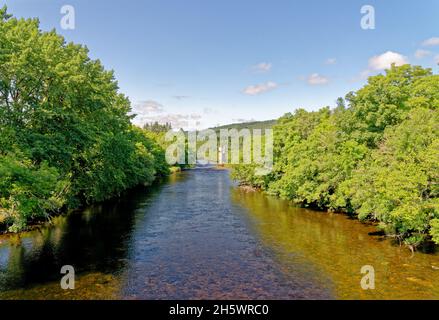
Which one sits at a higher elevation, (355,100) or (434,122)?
(355,100)

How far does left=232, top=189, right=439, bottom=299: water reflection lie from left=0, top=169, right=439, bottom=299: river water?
67 millimetres

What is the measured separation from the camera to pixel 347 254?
26375 millimetres

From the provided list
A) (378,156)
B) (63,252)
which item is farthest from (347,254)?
(63,252)

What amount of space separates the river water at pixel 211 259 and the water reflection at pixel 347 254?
0.07 m

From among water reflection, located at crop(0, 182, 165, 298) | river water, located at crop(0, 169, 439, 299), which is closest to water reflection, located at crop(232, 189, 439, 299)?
river water, located at crop(0, 169, 439, 299)

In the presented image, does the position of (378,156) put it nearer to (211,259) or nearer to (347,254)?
(347,254)

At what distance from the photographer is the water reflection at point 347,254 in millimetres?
20344

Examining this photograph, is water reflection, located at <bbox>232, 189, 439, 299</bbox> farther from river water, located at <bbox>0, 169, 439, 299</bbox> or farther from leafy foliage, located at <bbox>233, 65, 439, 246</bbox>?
leafy foliage, located at <bbox>233, 65, 439, 246</bbox>

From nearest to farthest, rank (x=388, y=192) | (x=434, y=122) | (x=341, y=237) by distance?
(x=388, y=192), (x=434, y=122), (x=341, y=237)

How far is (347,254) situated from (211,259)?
1005 cm

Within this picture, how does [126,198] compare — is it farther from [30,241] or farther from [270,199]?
[30,241]
